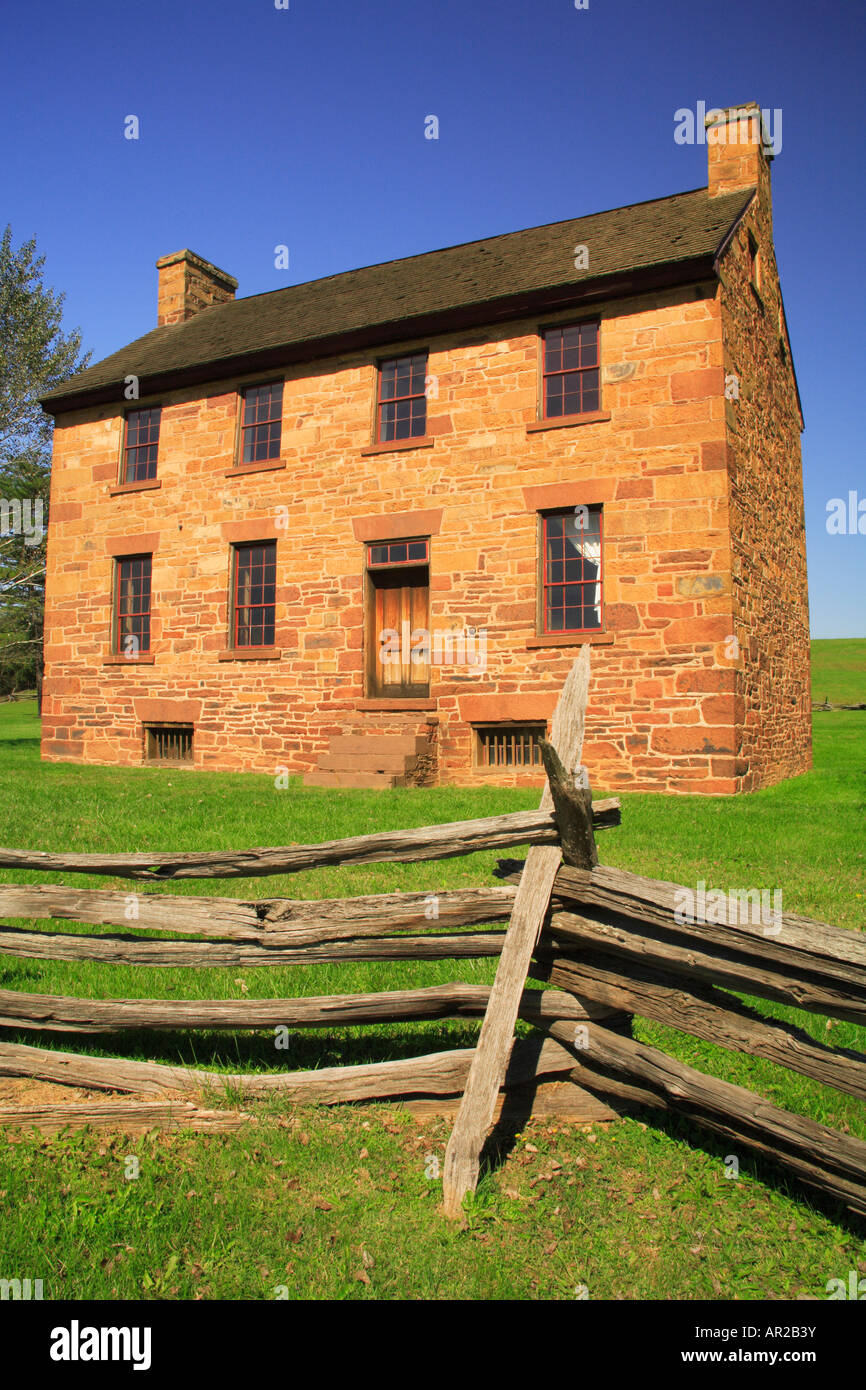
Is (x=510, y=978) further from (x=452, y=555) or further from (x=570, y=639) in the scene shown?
(x=452, y=555)

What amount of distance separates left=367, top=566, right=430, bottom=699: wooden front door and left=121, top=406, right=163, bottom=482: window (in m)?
5.77

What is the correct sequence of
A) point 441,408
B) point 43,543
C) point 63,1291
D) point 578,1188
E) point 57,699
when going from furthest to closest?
point 43,543, point 57,699, point 441,408, point 578,1188, point 63,1291

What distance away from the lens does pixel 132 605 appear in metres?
16.7

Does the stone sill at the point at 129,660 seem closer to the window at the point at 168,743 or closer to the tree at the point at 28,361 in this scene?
the window at the point at 168,743

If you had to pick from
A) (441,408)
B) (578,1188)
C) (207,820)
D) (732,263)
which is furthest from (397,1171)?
(732,263)

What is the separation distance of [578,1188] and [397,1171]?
0.67 metres

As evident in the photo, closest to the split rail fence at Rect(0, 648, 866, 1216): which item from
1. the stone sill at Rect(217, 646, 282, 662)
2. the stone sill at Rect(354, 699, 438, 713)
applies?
the stone sill at Rect(354, 699, 438, 713)

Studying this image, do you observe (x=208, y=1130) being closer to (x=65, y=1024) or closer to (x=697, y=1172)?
(x=65, y=1024)

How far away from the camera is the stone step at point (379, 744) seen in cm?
1264

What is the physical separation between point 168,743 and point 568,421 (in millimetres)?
9262

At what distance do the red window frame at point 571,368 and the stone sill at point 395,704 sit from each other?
470cm

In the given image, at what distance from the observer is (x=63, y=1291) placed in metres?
2.60

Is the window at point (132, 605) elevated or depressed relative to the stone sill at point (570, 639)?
elevated

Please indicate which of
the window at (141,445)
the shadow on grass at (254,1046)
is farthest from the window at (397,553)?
the shadow on grass at (254,1046)
